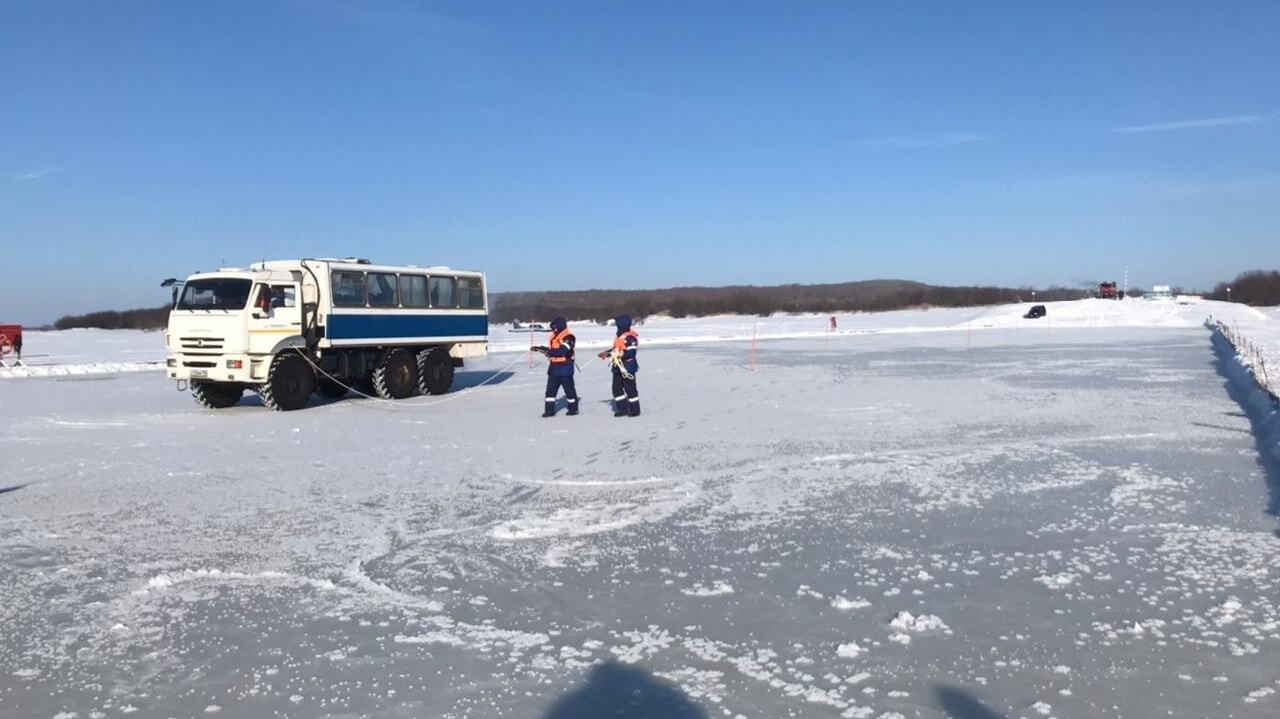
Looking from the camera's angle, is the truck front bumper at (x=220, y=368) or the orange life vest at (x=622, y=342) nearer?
the orange life vest at (x=622, y=342)

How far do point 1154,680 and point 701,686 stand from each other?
200 cm

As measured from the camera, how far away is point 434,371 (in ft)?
64.5

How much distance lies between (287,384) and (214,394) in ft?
5.29

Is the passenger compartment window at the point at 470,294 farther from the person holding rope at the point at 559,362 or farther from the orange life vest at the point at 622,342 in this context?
the orange life vest at the point at 622,342

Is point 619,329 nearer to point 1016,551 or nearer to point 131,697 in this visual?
point 1016,551

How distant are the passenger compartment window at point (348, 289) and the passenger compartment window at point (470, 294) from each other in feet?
9.40

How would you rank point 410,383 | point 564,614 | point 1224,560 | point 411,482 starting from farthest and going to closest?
point 410,383 < point 411,482 < point 1224,560 < point 564,614

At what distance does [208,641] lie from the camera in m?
5.16

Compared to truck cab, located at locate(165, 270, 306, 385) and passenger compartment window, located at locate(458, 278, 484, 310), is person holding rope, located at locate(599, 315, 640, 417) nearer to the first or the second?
truck cab, located at locate(165, 270, 306, 385)

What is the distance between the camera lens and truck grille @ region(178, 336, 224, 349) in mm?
16189

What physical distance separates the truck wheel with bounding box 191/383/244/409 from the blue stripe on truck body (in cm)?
201

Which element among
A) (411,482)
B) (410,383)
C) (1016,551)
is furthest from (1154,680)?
(410,383)

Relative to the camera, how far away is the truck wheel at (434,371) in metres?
19.5

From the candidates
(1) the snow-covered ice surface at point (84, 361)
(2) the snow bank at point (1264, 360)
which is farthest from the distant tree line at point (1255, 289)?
(1) the snow-covered ice surface at point (84, 361)
